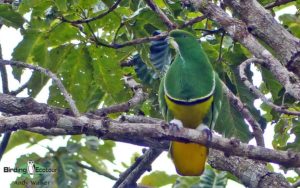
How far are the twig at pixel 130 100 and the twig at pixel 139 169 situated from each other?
34cm

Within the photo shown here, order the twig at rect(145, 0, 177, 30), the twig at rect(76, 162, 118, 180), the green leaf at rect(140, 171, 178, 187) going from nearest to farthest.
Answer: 1. the twig at rect(145, 0, 177, 30)
2. the twig at rect(76, 162, 118, 180)
3. the green leaf at rect(140, 171, 178, 187)

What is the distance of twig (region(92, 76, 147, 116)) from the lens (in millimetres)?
4548

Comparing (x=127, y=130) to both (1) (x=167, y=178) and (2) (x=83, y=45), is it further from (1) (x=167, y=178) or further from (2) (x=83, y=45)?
(1) (x=167, y=178)

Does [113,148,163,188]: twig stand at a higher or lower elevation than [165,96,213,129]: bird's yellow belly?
lower

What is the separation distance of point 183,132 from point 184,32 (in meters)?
0.78

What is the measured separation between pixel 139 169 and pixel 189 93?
0.91 meters

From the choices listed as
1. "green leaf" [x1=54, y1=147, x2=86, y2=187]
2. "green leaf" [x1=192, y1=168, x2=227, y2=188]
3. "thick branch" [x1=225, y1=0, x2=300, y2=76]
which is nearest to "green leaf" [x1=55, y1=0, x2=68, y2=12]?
"green leaf" [x1=54, y1=147, x2=86, y2=187]

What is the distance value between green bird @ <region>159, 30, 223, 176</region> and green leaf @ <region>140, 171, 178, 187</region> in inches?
35.9

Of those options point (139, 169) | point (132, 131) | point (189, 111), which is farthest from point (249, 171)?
point (132, 131)

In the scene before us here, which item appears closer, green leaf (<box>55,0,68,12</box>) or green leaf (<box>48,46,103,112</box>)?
green leaf (<box>55,0,68,12</box>)

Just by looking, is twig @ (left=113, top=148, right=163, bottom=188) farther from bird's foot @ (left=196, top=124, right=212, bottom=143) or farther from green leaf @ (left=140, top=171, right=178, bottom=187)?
bird's foot @ (left=196, top=124, right=212, bottom=143)

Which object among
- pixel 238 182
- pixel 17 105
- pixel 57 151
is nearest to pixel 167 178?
pixel 238 182

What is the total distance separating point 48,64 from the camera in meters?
4.59

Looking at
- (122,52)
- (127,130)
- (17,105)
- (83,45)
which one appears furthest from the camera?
(122,52)
